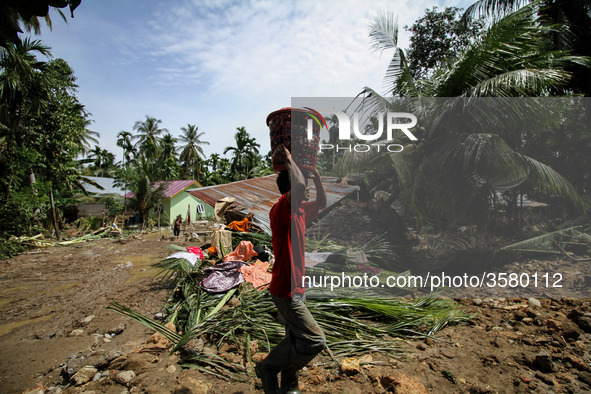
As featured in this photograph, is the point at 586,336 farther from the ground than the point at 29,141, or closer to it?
closer to it

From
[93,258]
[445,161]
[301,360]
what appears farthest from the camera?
[93,258]

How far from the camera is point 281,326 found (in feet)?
9.94

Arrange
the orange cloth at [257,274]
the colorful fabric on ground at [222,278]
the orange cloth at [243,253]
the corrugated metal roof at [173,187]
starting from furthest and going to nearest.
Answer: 1. the corrugated metal roof at [173,187]
2. the orange cloth at [243,253]
3. the orange cloth at [257,274]
4. the colorful fabric on ground at [222,278]

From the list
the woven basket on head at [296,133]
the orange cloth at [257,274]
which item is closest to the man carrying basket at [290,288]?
the woven basket on head at [296,133]

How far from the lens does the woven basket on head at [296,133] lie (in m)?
2.13

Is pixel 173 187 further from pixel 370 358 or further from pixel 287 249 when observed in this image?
pixel 287 249

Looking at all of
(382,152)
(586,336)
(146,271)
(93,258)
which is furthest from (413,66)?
(93,258)

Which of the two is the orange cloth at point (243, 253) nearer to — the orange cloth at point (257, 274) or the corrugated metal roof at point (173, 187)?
the orange cloth at point (257, 274)

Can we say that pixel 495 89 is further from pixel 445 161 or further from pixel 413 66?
pixel 413 66

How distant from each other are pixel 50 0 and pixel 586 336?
16.0ft

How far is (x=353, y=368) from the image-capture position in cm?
231

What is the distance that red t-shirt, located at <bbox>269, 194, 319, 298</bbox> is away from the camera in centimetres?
183

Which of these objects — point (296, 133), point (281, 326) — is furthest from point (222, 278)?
point (296, 133)

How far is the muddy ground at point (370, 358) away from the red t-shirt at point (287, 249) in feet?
3.28
